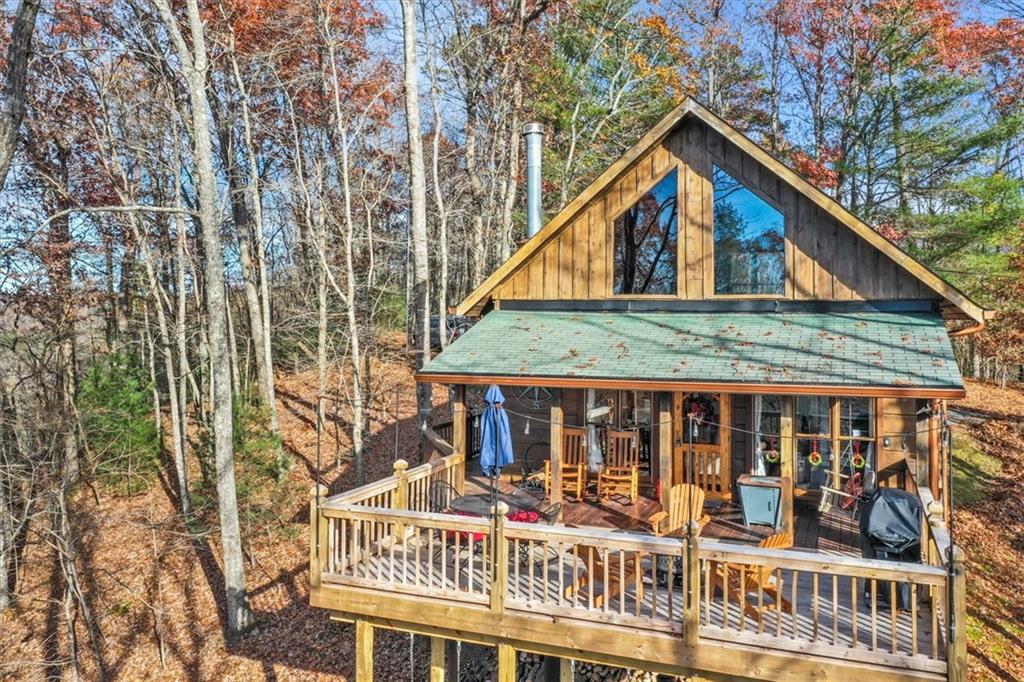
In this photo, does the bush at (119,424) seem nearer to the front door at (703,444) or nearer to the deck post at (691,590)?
the front door at (703,444)

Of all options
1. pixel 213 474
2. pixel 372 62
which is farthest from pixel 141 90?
pixel 213 474

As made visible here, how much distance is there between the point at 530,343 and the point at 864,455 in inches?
229

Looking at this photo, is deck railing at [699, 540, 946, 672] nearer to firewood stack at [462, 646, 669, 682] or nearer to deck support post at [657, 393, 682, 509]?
deck support post at [657, 393, 682, 509]

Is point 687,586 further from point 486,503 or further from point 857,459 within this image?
point 857,459

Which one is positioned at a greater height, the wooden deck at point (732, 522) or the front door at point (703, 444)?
the front door at point (703, 444)

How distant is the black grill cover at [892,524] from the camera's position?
6.54 metres

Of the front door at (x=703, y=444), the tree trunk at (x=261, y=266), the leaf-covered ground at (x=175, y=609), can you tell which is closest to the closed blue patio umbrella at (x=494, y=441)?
the front door at (x=703, y=444)

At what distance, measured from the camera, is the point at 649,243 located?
11.1 metres

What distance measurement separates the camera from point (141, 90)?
18.6m

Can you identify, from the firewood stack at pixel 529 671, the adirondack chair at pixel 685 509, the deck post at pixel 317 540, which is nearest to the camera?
the deck post at pixel 317 540

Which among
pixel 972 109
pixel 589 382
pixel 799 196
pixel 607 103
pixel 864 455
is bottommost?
pixel 864 455

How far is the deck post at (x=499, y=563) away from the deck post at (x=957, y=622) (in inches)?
153

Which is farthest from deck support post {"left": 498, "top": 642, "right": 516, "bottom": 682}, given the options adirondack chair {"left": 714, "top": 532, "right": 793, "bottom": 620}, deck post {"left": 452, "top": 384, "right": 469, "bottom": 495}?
deck post {"left": 452, "top": 384, "right": 469, "bottom": 495}

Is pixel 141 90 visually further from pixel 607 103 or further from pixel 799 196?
pixel 799 196
